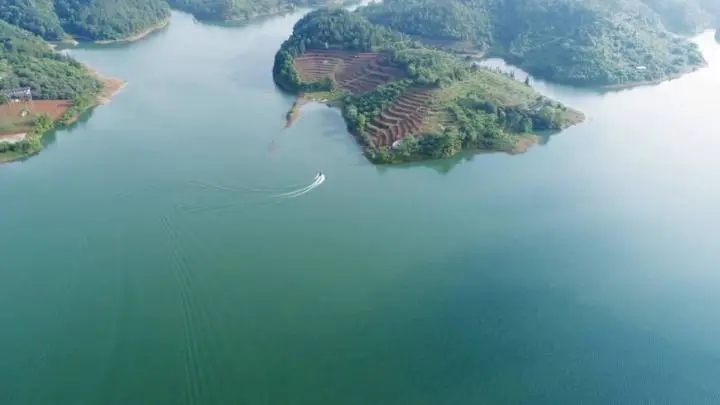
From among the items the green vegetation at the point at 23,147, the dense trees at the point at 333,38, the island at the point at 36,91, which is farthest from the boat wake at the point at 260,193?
the dense trees at the point at 333,38

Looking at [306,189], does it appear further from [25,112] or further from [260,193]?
[25,112]

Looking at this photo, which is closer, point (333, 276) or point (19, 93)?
point (333, 276)

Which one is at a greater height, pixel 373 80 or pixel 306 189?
pixel 373 80

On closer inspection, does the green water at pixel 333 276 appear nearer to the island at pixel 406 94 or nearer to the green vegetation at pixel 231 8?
the island at pixel 406 94

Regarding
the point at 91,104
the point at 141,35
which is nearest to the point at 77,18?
the point at 141,35

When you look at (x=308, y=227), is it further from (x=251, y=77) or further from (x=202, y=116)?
(x=251, y=77)
